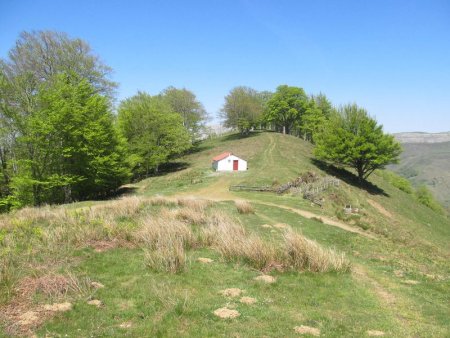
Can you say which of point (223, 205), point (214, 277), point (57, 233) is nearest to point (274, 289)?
point (214, 277)

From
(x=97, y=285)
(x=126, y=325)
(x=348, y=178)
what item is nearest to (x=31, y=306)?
(x=97, y=285)

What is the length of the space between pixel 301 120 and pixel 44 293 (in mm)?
98953

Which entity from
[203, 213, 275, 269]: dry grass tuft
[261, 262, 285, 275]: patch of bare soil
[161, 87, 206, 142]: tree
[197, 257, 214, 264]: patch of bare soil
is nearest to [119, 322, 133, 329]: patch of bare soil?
[197, 257, 214, 264]: patch of bare soil

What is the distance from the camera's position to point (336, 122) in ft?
213

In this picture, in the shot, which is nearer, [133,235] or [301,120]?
[133,235]

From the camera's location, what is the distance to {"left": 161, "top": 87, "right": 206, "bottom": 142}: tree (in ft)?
280

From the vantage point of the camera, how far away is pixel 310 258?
40.2 feet

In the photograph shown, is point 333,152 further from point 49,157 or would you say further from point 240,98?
point 49,157

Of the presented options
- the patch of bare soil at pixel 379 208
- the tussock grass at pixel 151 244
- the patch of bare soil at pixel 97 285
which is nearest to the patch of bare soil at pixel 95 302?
the patch of bare soil at pixel 97 285

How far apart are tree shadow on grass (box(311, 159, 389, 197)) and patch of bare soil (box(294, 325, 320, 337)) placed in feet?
185

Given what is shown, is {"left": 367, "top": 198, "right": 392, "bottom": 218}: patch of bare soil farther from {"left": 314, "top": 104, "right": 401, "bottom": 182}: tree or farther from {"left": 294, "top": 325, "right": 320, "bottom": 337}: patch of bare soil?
{"left": 294, "top": 325, "right": 320, "bottom": 337}: patch of bare soil

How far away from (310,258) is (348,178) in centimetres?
5664

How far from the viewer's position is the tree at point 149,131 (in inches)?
2463

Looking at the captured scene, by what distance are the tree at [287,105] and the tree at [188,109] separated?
22.4 metres
